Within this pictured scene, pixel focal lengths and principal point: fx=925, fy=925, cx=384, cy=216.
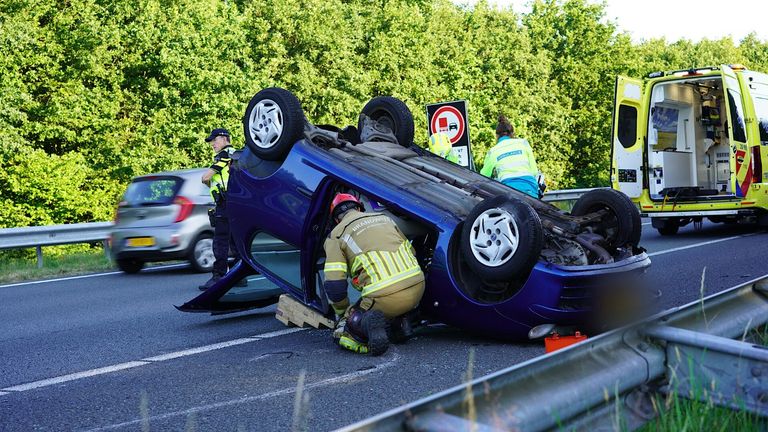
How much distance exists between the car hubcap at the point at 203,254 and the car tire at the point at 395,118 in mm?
5980

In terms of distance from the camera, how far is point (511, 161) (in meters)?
8.71

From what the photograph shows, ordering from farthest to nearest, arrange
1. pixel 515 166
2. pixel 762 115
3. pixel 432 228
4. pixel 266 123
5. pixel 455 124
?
1. pixel 762 115
2. pixel 455 124
3. pixel 515 166
4. pixel 266 123
5. pixel 432 228

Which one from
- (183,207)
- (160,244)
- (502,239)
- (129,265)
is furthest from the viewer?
(129,265)

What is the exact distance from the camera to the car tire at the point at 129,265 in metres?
13.0

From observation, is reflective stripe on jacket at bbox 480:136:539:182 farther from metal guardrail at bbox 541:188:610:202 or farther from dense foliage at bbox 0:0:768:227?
dense foliage at bbox 0:0:768:227

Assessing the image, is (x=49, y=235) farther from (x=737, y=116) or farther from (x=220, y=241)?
(x=737, y=116)

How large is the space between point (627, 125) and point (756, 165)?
6.46 ft

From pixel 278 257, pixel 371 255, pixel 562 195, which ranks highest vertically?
pixel 371 255

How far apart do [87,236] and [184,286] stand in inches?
201

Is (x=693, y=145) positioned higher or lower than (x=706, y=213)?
higher

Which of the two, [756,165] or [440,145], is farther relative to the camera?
[756,165]

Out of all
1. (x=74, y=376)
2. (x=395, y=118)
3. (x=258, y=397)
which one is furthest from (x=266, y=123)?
(x=258, y=397)

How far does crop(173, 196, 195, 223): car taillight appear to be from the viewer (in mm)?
12789

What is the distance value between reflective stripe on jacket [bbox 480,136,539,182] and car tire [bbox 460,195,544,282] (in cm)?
337
